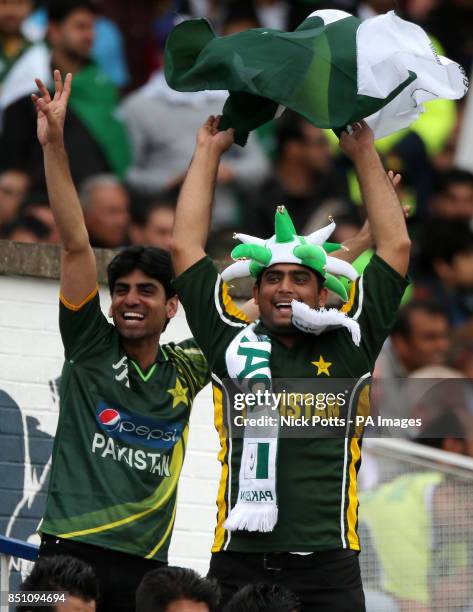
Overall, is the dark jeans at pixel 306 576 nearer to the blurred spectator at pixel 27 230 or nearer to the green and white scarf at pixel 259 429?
the green and white scarf at pixel 259 429

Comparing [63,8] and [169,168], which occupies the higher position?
[63,8]

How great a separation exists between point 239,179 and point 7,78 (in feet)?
5.21

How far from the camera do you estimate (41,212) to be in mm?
9758

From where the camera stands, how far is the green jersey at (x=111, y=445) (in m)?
6.35

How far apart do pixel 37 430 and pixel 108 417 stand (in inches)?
66.7

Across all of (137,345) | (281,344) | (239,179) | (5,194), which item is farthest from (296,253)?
(239,179)

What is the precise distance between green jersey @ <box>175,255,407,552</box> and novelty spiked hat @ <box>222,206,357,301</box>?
98 mm

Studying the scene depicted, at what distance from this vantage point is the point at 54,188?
20.8 ft

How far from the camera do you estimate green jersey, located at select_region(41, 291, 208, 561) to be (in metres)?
6.35

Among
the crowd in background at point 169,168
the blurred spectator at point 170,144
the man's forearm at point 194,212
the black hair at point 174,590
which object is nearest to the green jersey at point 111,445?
the man's forearm at point 194,212

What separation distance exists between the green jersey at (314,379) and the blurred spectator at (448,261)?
466 centimetres

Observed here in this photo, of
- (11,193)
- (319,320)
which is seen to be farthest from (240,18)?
(319,320)

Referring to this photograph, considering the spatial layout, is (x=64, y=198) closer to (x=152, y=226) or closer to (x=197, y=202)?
(x=197, y=202)

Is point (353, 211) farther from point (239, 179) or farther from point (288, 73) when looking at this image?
point (288, 73)
